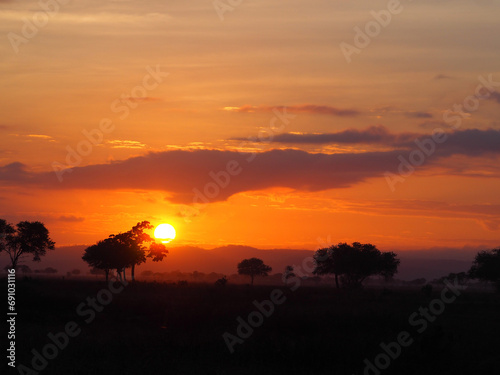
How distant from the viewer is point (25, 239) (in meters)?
84.6

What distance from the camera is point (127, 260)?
3376 inches

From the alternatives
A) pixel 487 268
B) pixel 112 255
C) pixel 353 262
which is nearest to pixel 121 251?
pixel 112 255

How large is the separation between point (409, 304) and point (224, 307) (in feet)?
71.7

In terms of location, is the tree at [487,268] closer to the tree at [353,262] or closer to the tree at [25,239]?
the tree at [353,262]

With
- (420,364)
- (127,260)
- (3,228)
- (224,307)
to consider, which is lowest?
(420,364)

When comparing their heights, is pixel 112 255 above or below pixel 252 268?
above

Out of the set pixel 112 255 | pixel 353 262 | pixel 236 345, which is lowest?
pixel 236 345

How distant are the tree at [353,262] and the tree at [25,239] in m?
44.7

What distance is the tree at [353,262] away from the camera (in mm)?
99750

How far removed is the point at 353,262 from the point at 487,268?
21.6 meters

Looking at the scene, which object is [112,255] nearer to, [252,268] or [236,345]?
[236,345]

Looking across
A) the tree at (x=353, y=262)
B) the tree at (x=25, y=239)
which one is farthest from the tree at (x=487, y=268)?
the tree at (x=25, y=239)

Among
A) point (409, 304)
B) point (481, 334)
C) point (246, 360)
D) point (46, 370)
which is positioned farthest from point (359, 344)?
point (409, 304)

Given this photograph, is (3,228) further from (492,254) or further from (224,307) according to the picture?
(492,254)
